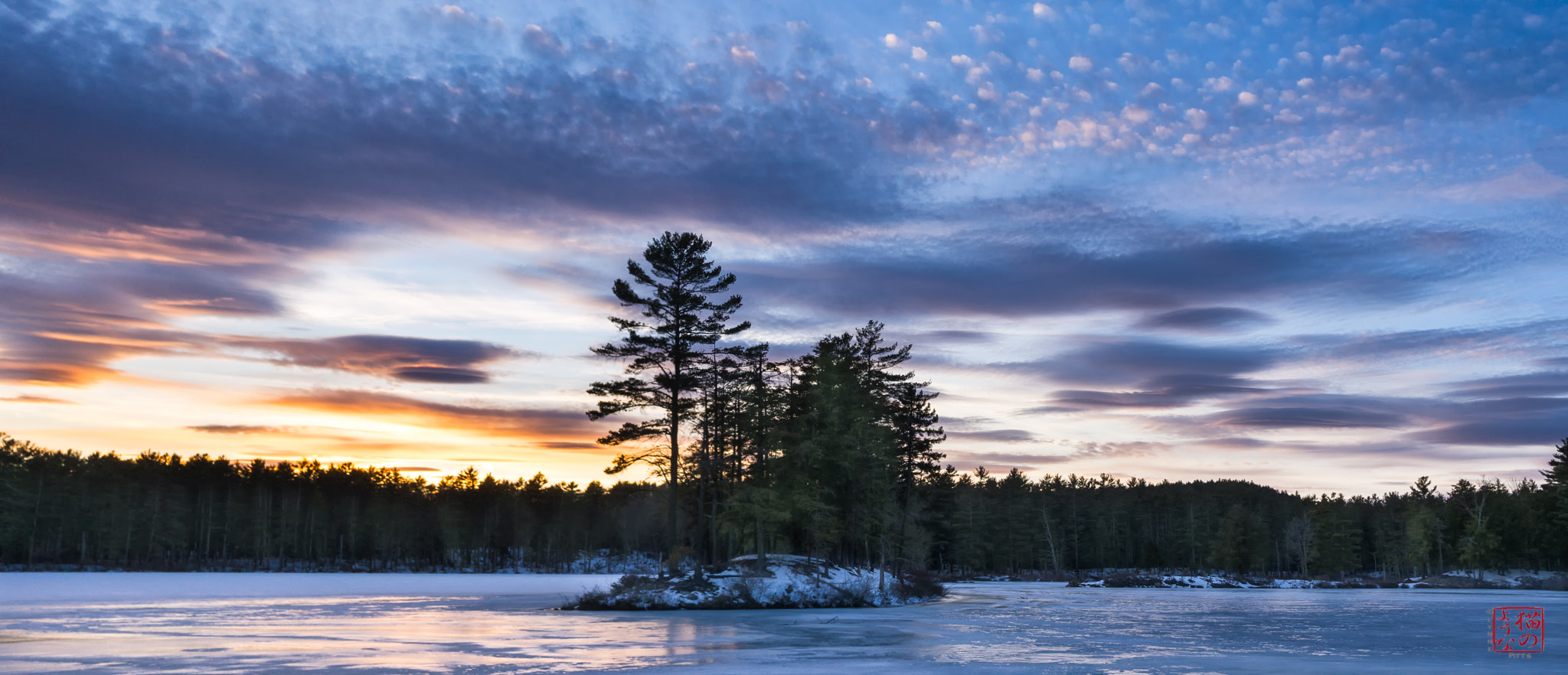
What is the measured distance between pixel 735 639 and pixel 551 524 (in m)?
148

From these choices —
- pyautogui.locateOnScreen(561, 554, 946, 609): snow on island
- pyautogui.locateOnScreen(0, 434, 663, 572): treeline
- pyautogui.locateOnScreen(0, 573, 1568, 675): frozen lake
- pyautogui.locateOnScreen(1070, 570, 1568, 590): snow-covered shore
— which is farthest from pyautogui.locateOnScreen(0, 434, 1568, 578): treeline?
pyautogui.locateOnScreen(0, 573, 1568, 675): frozen lake

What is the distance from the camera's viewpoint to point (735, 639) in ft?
91.8

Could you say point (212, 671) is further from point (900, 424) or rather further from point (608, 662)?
point (900, 424)

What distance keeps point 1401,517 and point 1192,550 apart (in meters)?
29.9

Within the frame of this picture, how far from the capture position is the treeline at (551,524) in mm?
121375

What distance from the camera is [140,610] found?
4069cm

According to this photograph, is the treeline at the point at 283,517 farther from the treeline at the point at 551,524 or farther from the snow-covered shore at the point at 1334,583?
the snow-covered shore at the point at 1334,583

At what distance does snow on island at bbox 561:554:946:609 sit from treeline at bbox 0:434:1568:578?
3573cm

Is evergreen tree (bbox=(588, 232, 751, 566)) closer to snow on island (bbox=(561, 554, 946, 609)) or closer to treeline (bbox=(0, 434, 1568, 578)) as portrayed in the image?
snow on island (bbox=(561, 554, 946, 609))

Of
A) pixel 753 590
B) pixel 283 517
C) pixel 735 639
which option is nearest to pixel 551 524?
pixel 283 517

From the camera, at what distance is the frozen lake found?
67.9 ft

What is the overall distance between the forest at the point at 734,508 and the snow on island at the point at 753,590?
5.33 feet

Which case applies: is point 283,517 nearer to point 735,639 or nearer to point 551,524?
point 551,524

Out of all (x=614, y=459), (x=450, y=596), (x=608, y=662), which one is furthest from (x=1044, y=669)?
(x=450, y=596)
